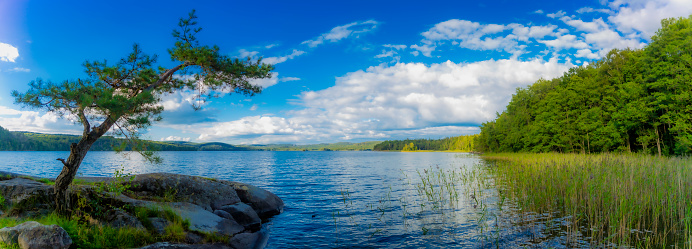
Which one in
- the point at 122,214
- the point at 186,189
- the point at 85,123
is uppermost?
the point at 85,123

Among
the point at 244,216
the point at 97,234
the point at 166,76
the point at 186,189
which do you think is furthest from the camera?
the point at 186,189

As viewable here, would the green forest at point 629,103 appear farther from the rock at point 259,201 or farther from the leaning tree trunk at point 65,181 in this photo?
the leaning tree trunk at point 65,181

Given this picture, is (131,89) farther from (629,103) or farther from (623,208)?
(629,103)

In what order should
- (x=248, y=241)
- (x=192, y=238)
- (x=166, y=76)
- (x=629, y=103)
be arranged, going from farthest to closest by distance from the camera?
(x=629, y=103)
(x=166, y=76)
(x=248, y=241)
(x=192, y=238)

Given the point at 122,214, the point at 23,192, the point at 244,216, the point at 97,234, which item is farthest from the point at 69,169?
the point at 244,216

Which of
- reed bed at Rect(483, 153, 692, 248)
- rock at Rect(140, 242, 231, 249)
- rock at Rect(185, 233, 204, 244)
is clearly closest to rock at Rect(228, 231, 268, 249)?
rock at Rect(140, 242, 231, 249)

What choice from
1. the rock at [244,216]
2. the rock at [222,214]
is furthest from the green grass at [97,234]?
the rock at [244,216]

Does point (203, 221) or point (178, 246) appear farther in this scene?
point (203, 221)

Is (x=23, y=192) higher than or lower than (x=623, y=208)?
higher

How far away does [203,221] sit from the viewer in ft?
32.6

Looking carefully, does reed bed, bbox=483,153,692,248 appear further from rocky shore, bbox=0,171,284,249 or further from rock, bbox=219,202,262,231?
rock, bbox=219,202,262,231

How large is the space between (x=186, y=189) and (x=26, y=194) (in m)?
4.84

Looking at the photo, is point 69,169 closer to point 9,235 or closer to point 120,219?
point 120,219

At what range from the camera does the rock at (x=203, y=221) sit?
9546 millimetres
